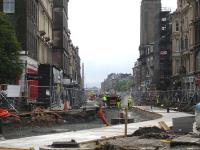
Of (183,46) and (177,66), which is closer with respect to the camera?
(183,46)

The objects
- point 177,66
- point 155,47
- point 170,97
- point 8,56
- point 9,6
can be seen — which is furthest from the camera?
point 155,47

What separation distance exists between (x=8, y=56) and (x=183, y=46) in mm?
48972

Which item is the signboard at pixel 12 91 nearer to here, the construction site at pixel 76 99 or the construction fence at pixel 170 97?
the construction site at pixel 76 99

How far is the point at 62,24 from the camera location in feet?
324

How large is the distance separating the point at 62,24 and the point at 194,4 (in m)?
26.6

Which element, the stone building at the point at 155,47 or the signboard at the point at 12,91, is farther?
the stone building at the point at 155,47

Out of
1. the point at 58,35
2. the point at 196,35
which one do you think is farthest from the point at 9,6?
the point at 58,35

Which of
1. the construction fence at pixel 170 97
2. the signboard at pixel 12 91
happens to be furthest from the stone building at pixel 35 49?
the construction fence at pixel 170 97

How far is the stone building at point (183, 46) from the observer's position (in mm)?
81575

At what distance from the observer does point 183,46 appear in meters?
90.5

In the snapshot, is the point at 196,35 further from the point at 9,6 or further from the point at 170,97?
the point at 9,6

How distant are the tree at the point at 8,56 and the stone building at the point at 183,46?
118 feet

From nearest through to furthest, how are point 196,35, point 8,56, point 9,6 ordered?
1. point 8,56
2. point 9,6
3. point 196,35

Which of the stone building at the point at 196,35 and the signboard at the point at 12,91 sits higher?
the stone building at the point at 196,35
